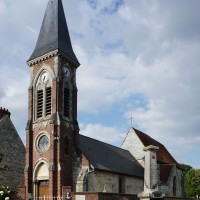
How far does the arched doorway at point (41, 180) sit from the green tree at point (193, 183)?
4097 cm

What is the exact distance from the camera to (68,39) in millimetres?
33406

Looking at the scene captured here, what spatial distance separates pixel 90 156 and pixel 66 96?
5.02m

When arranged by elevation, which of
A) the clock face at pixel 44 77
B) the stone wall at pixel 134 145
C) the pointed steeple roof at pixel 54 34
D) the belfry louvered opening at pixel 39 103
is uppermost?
the pointed steeple roof at pixel 54 34

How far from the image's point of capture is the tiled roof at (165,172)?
127 feet

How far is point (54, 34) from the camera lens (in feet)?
106

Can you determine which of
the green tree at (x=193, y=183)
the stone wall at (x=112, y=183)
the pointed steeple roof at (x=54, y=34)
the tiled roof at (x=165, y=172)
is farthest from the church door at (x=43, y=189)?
the green tree at (x=193, y=183)

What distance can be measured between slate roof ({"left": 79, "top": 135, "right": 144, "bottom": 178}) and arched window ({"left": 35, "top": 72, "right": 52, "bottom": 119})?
4006 millimetres

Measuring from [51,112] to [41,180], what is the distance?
506 cm

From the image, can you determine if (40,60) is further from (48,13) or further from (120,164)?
(120,164)

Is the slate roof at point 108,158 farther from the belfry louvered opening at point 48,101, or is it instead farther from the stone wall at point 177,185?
the belfry louvered opening at point 48,101

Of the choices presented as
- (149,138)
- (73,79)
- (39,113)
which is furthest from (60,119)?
(149,138)

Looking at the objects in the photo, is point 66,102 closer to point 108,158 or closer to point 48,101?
point 48,101

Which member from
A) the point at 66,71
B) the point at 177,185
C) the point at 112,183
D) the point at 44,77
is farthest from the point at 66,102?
the point at 177,185

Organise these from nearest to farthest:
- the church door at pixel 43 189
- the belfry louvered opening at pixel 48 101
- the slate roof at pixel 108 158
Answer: the church door at pixel 43 189, the belfry louvered opening at pixel 48 101, the slate roof at pixel 108 158
